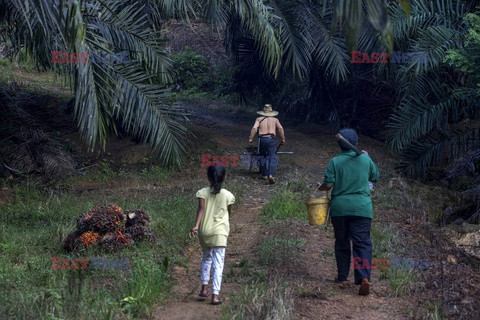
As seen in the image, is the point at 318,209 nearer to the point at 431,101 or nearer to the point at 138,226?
the point at 138,226

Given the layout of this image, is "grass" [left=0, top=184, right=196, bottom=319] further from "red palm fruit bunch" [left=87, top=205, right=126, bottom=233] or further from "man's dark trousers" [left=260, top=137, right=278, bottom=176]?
"man's dark trousers" [left=260, top=137, right=278, bottom=176]

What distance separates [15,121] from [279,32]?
19.8ft

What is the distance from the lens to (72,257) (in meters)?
8.30

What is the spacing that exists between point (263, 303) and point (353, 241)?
152cm

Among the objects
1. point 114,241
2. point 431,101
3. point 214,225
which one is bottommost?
point 114,241

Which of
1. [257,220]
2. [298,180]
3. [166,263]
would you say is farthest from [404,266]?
[298,180]

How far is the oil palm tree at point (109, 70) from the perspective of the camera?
890cm

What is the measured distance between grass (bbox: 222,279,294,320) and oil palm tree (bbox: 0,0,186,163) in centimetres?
289

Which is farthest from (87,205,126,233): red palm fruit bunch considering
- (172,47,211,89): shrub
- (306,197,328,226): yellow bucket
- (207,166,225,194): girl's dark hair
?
(172,47,211,89): shrub

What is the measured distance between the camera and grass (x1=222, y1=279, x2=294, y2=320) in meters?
5.93

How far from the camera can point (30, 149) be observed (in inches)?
549

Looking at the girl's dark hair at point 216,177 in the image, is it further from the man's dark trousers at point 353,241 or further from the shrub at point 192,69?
the shrub at point 192,69

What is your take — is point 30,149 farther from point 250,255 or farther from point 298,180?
point 250,255

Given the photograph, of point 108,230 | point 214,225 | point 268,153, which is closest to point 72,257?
point 108,230
